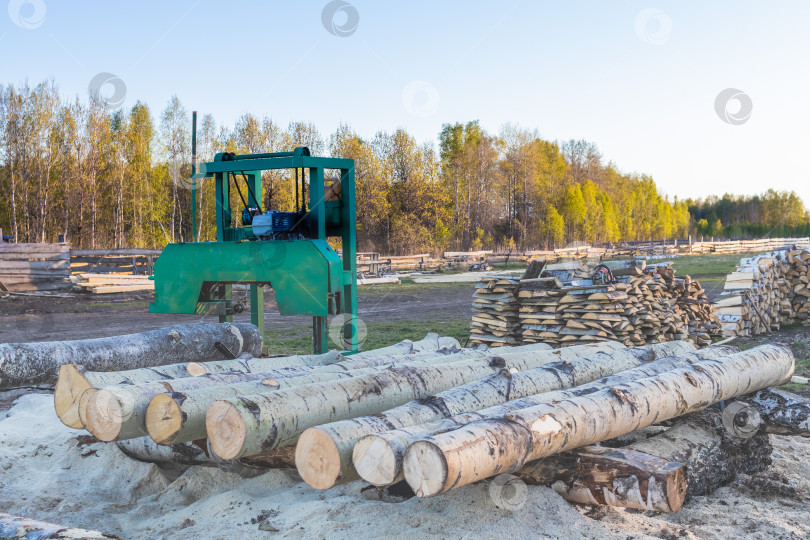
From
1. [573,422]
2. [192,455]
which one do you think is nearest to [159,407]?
[192,455]

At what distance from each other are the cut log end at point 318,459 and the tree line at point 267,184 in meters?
17.8

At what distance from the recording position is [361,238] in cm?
4819

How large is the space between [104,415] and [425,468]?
2147 mm

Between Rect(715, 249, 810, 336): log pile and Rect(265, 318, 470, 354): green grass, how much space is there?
16.4ft

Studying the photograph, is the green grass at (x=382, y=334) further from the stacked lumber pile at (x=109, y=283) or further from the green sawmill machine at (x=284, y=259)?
the stacked lumber pile at (x=109, y=283)

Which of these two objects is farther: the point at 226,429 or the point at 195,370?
the point at 195,370

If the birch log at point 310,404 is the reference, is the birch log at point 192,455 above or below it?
below

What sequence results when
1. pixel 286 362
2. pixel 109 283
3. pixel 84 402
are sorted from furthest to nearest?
pixel 109 283, pixel 286 362, pixel 84 402

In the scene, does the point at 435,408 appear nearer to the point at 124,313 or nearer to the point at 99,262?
the point at 124,313

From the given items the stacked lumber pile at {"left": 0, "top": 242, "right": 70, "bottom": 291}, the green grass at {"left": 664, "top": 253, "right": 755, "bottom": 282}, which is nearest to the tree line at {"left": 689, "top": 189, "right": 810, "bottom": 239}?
the green grass at {"left": 664, "top": 253, "right": 755, "bottom": 282}

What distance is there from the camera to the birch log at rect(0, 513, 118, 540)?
3237 millimetres

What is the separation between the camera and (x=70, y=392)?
14.7 feet

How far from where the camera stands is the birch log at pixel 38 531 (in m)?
3.24

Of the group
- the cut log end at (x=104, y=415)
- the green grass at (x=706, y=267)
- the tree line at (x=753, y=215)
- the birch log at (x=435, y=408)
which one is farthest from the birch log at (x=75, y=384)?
the tree line at (x=753, y=215)
